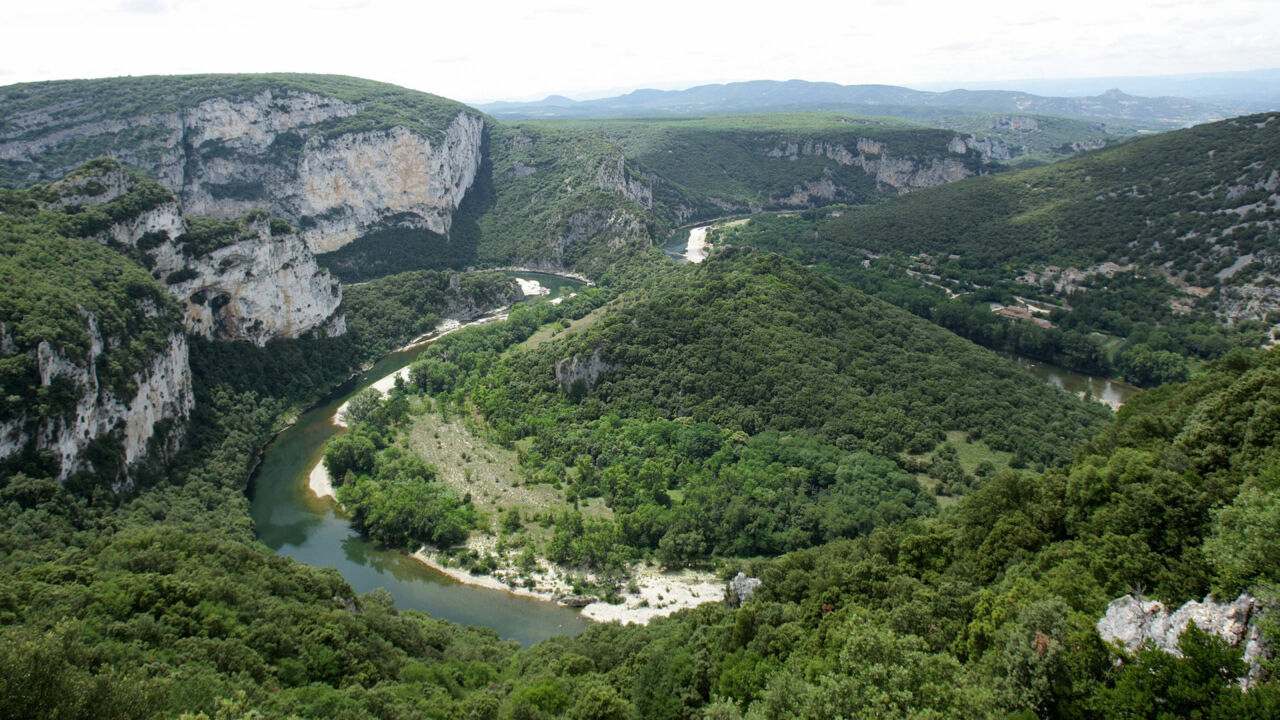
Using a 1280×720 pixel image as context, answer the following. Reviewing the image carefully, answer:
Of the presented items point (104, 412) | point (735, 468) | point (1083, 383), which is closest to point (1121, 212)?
point (1083, 383)

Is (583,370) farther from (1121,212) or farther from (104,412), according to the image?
(1121,212)

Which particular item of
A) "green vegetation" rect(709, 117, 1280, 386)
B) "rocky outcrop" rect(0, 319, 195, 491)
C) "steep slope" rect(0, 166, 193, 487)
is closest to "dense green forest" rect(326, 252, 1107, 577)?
"rocky outcrop" rect(0, 319, 195, 491)

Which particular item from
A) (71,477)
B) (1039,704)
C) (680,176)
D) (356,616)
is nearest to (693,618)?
(356,616)

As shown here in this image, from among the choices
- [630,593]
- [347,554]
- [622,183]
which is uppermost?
[622,183]

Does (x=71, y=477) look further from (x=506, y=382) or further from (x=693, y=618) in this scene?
(x=693, y=618)

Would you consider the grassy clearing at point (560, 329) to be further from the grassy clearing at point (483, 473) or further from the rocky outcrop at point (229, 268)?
the rocky outcrop at point (229, 268)

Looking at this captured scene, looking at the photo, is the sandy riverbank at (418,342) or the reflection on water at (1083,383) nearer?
the reflection on water at (1083,383)

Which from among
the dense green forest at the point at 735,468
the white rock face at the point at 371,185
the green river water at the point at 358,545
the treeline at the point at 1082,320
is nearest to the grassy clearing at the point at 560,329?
the dense green forest at the point at 735,468
